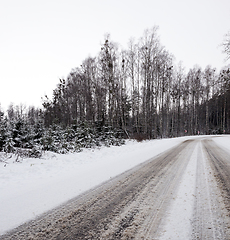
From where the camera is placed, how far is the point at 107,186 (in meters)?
3.93

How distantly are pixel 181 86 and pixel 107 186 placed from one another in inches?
1261

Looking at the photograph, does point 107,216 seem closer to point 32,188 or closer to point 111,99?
point 32,188

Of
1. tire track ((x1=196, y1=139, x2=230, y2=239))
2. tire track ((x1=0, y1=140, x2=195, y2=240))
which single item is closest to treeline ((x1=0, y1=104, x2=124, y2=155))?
tire track ((x1=0, y1=140, x2=195, y2=240))

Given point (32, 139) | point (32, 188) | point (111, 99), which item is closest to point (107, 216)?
point (32, 188)

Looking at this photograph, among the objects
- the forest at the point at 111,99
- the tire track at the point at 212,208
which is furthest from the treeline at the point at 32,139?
the tire track at the point at 212,208

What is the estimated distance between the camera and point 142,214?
2488 mm

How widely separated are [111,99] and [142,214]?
1796 cm

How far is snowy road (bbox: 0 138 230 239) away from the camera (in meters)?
2.05

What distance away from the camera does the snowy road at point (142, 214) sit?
2047mm

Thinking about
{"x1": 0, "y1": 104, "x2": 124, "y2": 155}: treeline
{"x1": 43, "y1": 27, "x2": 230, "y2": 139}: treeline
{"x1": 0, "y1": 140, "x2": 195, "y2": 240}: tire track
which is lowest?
{"x1": 0, "y1": 140, "x2": 195, "y2": 240}: tire track

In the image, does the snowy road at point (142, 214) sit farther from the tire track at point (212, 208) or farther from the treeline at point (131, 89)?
the treeline at point (131, 89)

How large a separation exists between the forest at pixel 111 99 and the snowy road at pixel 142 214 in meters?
5.97

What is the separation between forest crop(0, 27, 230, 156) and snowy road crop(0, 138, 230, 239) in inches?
235

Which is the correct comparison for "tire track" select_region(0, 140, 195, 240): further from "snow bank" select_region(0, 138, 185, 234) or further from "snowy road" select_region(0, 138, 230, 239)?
"snow bank" select_region(0, 138, 185, 234)
